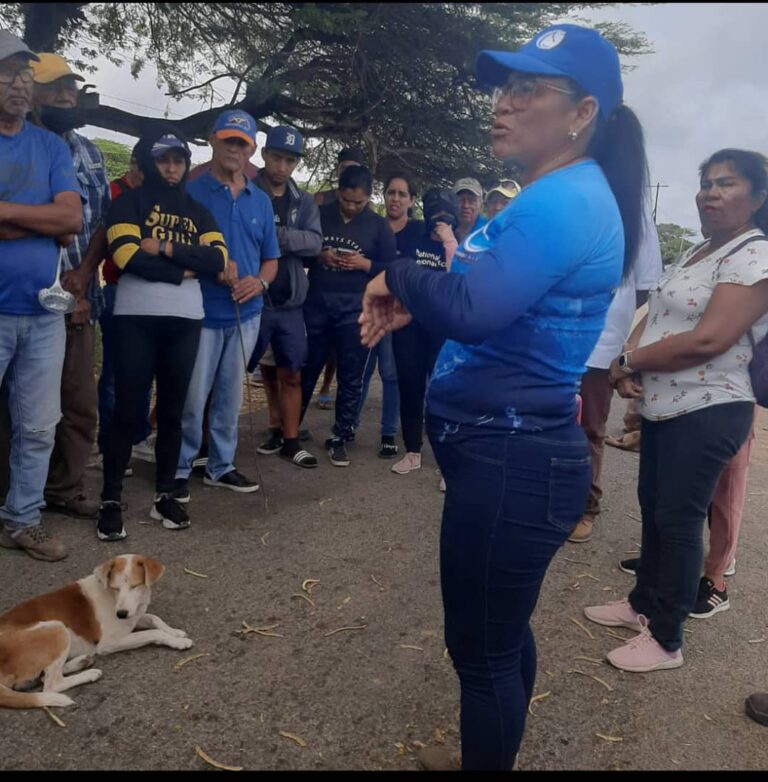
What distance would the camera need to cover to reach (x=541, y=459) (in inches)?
70.8

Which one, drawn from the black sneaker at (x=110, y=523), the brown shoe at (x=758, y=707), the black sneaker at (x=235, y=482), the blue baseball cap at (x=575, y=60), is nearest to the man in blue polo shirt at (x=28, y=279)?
the black sneaker at (x=110, y=523)

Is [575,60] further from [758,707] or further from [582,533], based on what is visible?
[582,533]

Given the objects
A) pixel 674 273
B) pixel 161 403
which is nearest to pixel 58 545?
pixel 161 403

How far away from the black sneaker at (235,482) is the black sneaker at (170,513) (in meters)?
0.67

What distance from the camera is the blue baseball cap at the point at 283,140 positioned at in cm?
502

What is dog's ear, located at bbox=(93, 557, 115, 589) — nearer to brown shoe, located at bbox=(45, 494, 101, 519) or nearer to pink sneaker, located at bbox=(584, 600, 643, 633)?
brown shoe, located at bbox=(45, 494, 101, 519)

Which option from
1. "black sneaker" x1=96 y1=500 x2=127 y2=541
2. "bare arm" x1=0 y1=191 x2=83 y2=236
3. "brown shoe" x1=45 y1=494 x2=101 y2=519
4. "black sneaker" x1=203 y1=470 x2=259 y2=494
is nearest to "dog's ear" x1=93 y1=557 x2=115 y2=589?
"black sneaker" x1=96 y1=500 x2=127 y2=541

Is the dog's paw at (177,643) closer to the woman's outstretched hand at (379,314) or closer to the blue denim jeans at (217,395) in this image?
the blue denim jeans at (217,395)

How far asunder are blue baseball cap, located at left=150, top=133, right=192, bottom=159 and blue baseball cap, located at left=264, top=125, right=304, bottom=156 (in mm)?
1077

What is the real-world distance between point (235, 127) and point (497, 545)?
360 cm

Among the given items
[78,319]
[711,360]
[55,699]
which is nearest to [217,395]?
[78,319]

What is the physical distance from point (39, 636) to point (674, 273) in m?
3.13

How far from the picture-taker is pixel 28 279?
3.45 metres

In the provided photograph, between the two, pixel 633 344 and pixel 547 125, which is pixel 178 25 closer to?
pixel 633 344
